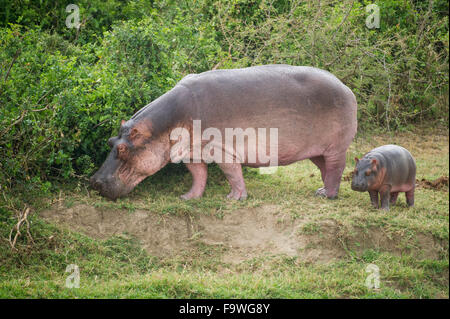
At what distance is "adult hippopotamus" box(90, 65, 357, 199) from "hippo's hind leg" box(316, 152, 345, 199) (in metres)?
0.01

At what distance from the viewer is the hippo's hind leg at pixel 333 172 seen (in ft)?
25.1

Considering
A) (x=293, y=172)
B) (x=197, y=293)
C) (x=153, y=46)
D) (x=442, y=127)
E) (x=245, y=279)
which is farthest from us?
(x=442, y=127)

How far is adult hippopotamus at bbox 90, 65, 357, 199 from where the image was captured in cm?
712

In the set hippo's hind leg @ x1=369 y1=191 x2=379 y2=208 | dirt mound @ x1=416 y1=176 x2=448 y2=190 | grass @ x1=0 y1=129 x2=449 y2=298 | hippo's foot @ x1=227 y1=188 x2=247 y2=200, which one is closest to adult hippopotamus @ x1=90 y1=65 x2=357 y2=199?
hippo's foot @ x1=227 y1=188 x2=247 y2=200

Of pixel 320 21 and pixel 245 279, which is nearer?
pixel 245 279

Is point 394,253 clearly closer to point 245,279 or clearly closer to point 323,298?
point 323,298

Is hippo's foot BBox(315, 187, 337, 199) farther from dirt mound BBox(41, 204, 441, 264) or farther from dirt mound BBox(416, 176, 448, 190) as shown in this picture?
dirt mound BBox(416, 176, 448, 190)

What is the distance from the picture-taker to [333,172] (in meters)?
7.68

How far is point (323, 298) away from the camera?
16.8ft

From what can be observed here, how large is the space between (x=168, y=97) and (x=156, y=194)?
1307mm

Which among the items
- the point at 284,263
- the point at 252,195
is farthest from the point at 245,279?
the point at 252,195

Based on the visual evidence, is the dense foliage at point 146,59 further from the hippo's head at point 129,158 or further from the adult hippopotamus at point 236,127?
the adult hippopotamus at point 236,127

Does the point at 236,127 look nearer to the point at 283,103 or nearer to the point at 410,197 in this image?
the point at 283,103

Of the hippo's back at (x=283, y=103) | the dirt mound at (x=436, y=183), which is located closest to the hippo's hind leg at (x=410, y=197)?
the hippo's back at (x=283, y=103)
